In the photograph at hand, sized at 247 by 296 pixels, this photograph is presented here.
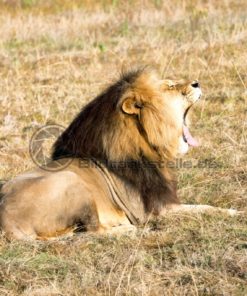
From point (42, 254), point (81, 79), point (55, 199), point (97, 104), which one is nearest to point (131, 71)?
point (97, 104)

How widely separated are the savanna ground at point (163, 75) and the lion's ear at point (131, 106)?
0.85 m

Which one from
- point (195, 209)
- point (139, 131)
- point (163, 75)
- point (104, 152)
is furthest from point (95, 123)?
point (163, 75)

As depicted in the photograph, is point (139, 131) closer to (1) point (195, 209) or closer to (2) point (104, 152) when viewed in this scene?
(2) point (104, 152)

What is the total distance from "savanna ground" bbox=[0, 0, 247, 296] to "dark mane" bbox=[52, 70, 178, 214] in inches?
10.3

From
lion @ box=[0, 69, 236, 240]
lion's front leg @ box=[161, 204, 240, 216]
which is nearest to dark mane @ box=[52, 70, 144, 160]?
lion @ box=[0, 69, 236, 240]

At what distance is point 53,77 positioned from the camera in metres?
10.6

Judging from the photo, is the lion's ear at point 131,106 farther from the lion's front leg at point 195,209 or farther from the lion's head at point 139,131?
the lion's front leg at point 195,209

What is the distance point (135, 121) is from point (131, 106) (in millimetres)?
131

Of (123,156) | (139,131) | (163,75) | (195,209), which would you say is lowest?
(195,209)

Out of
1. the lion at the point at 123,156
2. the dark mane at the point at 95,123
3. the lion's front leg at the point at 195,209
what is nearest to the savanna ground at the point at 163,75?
the lion's front leg at the point at 195,209

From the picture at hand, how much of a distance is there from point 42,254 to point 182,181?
2.22 meters

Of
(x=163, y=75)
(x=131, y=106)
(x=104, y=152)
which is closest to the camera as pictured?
(x=131, y=106)

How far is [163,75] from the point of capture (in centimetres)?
1006

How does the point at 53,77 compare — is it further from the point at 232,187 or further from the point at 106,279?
the point at 106,279
